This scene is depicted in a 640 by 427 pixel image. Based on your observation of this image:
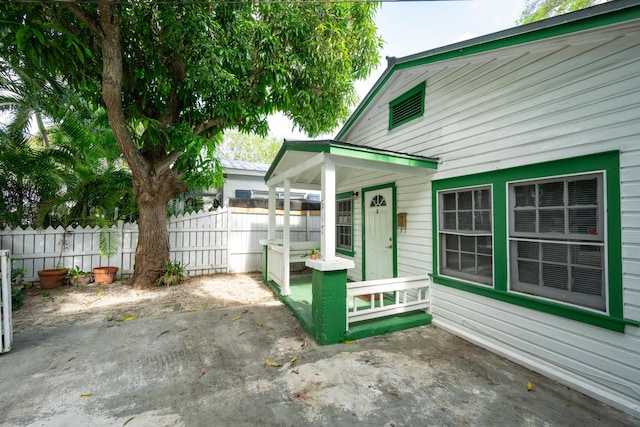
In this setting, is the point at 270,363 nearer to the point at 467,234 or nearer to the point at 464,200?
the point at 467,234

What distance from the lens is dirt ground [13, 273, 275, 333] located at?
13.3ft

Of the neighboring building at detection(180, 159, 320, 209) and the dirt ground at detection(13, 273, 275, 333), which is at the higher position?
the neighboring building at detection(180, 159, 320, 209)

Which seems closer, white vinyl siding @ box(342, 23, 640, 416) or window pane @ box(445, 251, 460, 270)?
white vinyl siding @ box(342, 23, 640, 416)

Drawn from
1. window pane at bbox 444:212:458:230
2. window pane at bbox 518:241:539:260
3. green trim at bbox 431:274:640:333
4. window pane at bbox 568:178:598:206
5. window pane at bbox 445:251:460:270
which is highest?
window pane at bbox 568:178:598:206

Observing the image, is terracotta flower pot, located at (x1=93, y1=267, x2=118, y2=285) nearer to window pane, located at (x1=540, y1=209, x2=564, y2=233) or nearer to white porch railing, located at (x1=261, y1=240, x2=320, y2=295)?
white porch railing, located at (x1=261, y1=240, x2=320, y2=295)

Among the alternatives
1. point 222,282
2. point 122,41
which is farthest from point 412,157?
point 122,41

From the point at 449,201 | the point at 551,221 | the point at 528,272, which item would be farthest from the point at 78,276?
the point at 551,221

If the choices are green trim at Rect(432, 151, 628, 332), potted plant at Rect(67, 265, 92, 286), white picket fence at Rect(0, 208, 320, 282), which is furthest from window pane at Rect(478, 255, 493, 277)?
potted plant at Rect(67, 265, 92, 286)

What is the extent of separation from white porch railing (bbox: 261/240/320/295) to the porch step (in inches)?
71.0

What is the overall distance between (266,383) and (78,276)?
5.82m

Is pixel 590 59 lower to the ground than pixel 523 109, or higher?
higher

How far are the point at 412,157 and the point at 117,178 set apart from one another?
281 inches

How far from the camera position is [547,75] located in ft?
9.28

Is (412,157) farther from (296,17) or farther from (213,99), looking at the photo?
(213,99)
